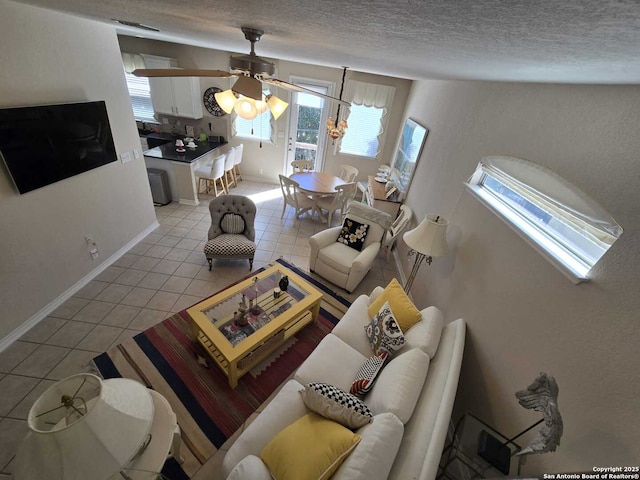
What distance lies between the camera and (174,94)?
15.9ft

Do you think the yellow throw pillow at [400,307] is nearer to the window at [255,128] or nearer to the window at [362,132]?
the window at [362,132]

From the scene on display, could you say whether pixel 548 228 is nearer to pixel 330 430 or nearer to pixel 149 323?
pixel 330 430

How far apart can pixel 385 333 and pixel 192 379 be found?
164cm

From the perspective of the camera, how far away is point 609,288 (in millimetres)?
1103

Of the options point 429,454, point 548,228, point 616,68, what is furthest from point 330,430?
point 616,68

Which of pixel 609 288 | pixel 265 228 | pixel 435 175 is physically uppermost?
pixel 609 288

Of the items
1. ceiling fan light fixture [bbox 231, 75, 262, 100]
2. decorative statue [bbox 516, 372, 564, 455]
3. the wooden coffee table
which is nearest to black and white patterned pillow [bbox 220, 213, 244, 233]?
the wooden coffee table

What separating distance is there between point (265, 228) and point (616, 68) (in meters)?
4.02

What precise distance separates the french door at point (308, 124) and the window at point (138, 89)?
2431 millimetres

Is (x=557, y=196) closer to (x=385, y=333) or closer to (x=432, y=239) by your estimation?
(x=432, y=239)

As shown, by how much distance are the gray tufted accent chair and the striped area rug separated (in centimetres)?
85

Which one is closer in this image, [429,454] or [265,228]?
[429,454]

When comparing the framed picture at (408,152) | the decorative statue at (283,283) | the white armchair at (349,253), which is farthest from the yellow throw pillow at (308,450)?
the framed picture at (408,152)

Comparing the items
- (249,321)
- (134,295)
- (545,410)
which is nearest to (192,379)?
(249,321)
